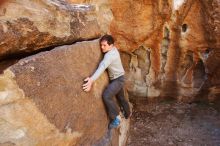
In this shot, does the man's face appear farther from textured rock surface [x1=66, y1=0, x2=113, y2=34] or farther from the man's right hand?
textured rock surface [x1=66, y1=0, x2=113, y2=34]

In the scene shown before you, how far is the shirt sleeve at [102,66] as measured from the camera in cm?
309

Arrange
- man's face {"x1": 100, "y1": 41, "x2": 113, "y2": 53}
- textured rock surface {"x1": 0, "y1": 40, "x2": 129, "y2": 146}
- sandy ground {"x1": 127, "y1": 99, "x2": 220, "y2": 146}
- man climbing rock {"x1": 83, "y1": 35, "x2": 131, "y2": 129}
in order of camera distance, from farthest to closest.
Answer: sandy ground {"x1": 127, "y1": 99, "x2": 220, "y2": 146}, man's face {"x1": 100, "y1": 41, "x2": 113, "y2": 53}, man climbing rock {"x1": 83, "y1": 35, "x2": 131, "y2": 129}, textured rock surface {"x1": 0, "y1": 40, "x2": 129, "y2": 146}

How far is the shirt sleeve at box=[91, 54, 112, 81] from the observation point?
3086 millimetres

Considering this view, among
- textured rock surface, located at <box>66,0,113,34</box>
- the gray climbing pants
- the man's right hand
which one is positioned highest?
textured rock surface, located at <box>66,0,113,34</box>

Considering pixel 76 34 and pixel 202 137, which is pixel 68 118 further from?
pixel 202 137

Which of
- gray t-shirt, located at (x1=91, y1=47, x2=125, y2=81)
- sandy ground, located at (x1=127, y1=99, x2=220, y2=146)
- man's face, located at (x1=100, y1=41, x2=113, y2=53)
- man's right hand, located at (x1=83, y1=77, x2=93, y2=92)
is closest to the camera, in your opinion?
man's right hand, located at (x1=83, y1=77, x2=93, y2=92)

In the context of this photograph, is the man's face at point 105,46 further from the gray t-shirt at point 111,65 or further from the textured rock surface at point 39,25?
the textured rock surface at point 39,25

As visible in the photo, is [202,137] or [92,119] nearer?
[92,119]

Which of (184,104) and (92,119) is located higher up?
(92,119)

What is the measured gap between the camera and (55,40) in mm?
2943

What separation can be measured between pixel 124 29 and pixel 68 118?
8.61ft

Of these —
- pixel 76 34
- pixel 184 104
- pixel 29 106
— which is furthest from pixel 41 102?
pixel 184 104

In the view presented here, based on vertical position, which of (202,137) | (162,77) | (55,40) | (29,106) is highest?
(55,40)

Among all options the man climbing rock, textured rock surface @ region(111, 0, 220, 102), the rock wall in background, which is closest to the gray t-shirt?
the man climbing rock
